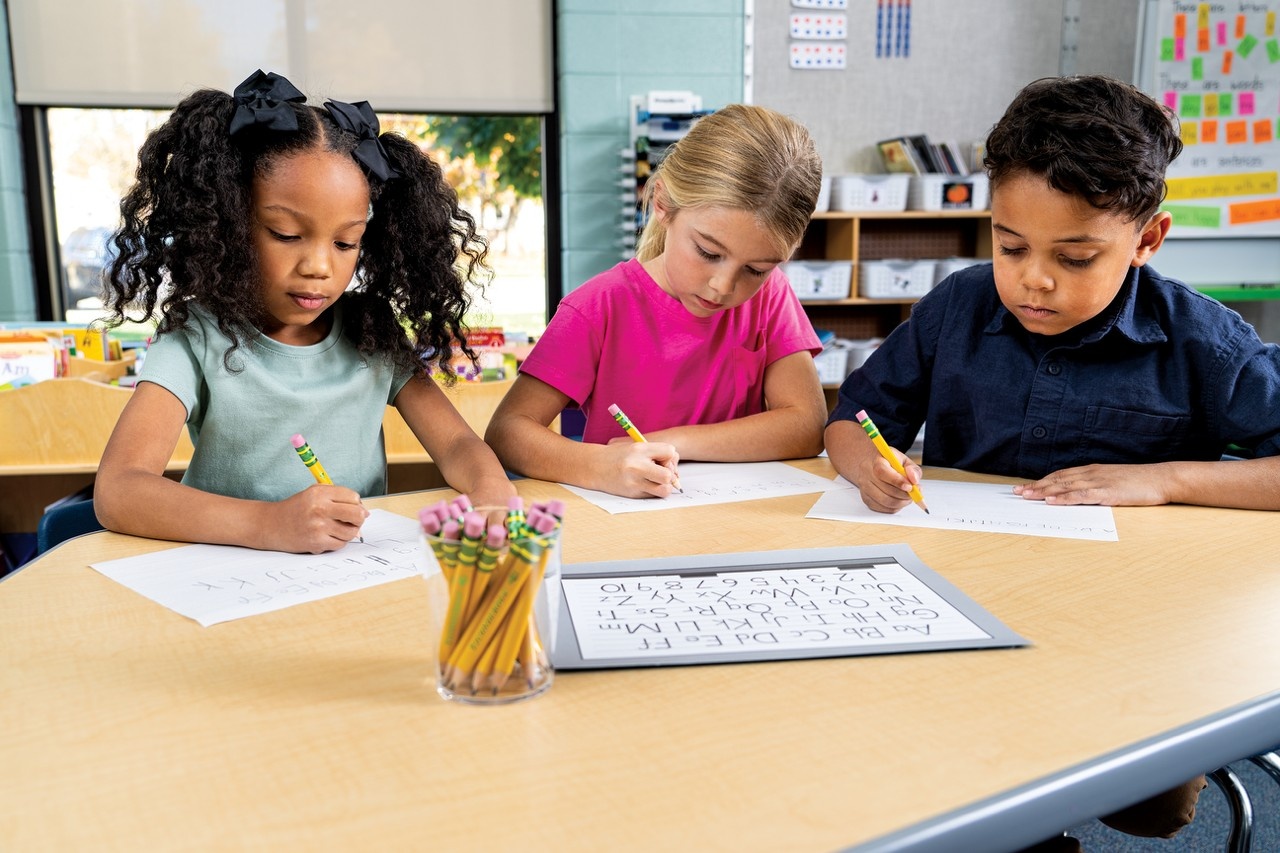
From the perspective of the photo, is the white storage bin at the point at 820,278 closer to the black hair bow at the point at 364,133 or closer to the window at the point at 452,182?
the window at the point at 452,182

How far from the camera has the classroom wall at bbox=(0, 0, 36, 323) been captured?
3486 mm

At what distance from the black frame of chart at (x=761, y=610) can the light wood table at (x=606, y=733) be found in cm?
2

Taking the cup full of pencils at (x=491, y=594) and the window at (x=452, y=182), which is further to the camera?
the window at (x=452, y=182)

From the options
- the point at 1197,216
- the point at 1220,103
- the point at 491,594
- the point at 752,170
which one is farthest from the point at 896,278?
the point at 491,594

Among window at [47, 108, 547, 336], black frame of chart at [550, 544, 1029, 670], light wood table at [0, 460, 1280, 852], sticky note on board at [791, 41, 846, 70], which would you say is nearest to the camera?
light wood table at [0, 460, 1280, 852]

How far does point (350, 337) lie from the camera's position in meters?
1.32

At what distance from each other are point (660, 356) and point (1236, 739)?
3.37 ft

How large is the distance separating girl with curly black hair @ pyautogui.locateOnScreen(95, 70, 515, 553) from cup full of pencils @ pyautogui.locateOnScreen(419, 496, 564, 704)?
0.45 metres

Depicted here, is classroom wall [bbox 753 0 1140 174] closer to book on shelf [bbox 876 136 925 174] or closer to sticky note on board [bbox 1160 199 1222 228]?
book on shelf [bbox 876 136 925 174]

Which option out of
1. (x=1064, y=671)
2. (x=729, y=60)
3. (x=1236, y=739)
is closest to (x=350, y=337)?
(x=1064, y=671)

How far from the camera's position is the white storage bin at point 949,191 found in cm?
383

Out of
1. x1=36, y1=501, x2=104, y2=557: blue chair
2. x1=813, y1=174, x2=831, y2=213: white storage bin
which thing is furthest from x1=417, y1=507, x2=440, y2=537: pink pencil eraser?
x1=813, y1=174, x2=831, y2=213: white storage bin

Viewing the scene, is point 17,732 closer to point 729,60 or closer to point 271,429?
point 271,429

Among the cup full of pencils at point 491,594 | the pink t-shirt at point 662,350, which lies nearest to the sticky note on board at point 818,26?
the pink t-shirt at point 662,350
